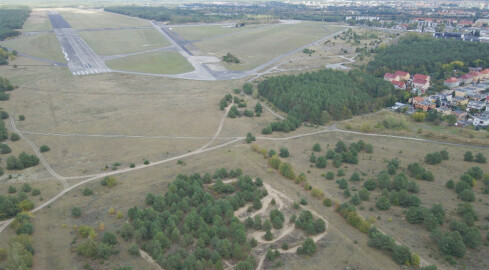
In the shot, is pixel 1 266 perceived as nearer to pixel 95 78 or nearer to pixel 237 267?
pixel 237 267

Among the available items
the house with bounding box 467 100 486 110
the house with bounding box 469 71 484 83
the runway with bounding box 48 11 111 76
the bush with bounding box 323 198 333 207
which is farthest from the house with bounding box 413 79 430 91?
the runway with bounding box 48 11 111 76

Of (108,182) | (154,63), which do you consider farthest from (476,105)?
(154,63)

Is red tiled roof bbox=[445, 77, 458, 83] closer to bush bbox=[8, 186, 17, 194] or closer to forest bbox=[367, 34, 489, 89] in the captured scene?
forest bbox=[367, 34, 489, 89]

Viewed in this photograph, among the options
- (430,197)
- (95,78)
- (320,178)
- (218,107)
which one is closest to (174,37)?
(95,78)

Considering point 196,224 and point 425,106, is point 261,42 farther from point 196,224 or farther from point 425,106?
point 196,224

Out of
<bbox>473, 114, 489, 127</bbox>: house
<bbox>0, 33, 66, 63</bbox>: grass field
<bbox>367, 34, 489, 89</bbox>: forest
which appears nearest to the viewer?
<bbox>473, 114, 489, 127</bbox>: house

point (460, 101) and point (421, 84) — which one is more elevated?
point (421, 84)

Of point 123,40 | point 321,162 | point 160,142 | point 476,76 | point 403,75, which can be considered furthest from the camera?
point 123,40
